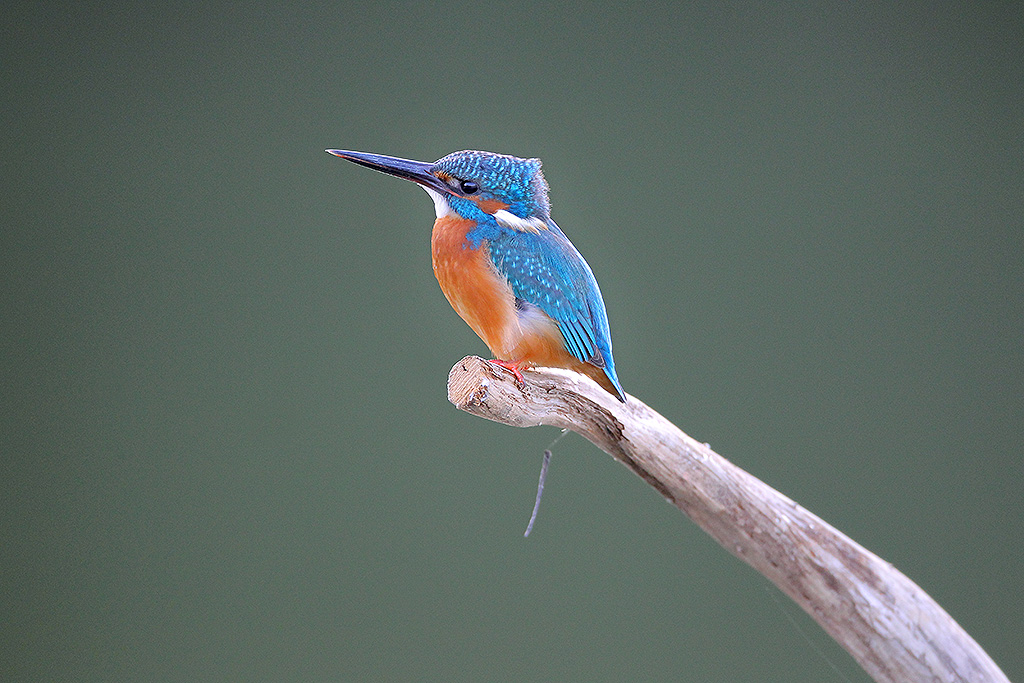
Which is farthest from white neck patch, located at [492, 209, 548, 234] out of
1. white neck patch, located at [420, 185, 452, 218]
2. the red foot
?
the red foot

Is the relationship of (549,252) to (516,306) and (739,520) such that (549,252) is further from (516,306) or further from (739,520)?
(739,520)

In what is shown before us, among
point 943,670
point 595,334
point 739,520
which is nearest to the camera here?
point 943,670

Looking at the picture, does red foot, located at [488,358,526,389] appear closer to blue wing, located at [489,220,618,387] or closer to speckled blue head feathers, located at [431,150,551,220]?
blue wing, located at [489,220,618,387]

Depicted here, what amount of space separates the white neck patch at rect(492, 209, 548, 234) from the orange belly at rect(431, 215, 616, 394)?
6 cm

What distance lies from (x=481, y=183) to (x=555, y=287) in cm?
27

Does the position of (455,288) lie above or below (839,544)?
above

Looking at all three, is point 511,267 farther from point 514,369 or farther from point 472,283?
point 514,369

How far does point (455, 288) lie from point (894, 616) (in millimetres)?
1020

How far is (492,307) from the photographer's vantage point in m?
1.62

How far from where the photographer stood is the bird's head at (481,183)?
65.9 inches

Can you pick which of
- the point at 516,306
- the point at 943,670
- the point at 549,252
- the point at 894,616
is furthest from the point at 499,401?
the point at 943,670

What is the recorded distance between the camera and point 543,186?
1745mm

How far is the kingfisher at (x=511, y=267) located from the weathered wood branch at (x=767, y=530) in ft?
0.22

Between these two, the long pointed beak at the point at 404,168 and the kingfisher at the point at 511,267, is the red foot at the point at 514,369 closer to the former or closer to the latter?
the kingfisher at the point at 511,267
